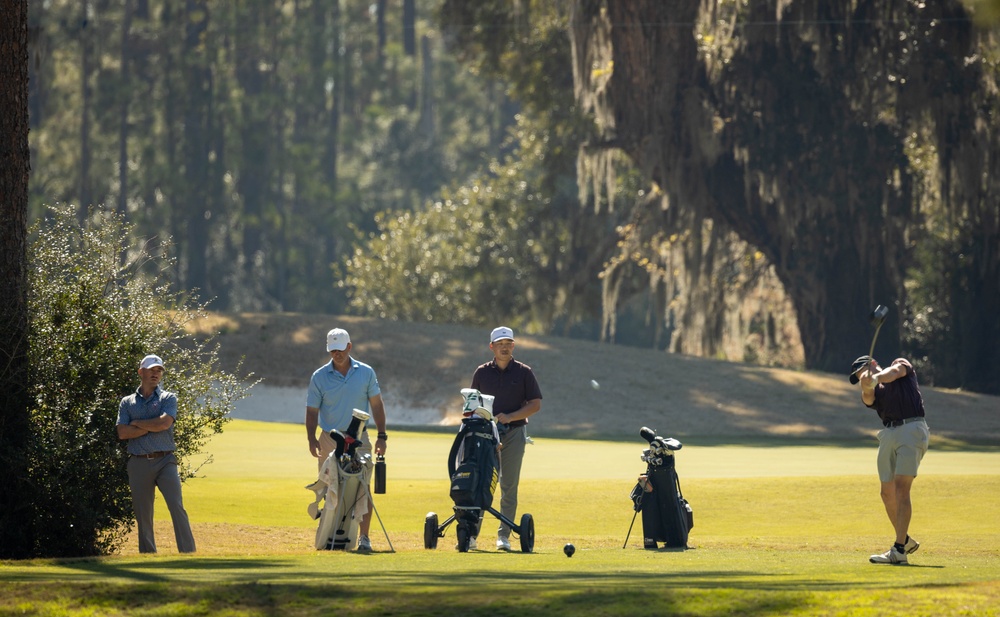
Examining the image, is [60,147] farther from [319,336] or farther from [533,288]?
[319,336]

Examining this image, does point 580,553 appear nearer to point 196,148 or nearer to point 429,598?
point 429,598

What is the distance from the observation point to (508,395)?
12.7m

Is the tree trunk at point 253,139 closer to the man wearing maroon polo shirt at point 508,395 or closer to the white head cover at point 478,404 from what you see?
the man wearing maroon polo shirt at point 508,395

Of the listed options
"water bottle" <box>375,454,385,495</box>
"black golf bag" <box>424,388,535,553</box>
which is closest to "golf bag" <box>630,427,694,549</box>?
"black golf bag" <box>424,388,535,553</box>

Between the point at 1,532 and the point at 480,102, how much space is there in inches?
2995

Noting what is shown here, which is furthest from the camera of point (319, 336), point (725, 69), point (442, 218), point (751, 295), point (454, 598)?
point (442, 218)

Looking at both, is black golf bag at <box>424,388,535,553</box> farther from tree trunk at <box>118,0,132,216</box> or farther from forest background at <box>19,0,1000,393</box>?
tree trunk at <box>118,0,132,216</box>

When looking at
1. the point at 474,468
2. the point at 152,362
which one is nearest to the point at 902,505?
the point at 474,468

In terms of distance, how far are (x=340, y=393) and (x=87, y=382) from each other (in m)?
2.37

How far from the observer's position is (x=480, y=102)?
8712 centimetres

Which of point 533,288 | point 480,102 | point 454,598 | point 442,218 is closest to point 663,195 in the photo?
point 533,288

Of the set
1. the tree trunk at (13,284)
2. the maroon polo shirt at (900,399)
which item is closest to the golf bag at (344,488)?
the tree trunk at (13,284)

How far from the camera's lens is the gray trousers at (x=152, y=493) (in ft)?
41.1

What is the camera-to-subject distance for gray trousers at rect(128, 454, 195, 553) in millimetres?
12523
